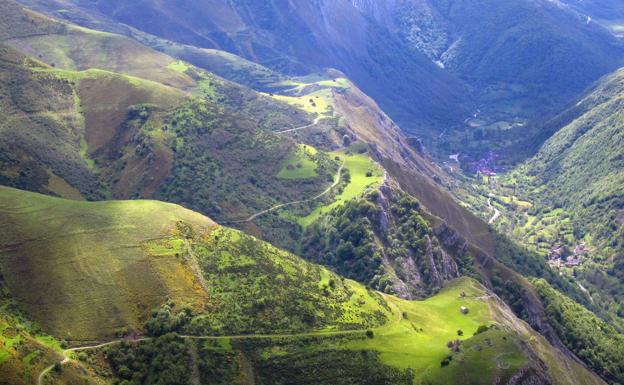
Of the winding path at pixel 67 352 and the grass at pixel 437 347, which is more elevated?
the grass at pixel 437 347

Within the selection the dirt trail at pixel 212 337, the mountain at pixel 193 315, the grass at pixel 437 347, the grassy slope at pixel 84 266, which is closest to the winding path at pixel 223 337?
the dirt trail at pixel 212 337

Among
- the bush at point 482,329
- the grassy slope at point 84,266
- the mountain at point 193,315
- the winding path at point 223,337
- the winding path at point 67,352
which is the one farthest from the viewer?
the bush at point 482,329

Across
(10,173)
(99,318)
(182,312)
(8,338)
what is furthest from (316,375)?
(10,173)

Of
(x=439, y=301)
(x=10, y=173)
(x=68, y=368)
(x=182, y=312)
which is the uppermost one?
(x=439, y=301)

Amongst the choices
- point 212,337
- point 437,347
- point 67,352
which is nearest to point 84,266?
point 67,352

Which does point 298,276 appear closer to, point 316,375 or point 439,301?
point 316,375

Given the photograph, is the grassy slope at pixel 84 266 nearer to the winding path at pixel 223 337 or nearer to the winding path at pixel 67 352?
the winding path at pixel 67 352

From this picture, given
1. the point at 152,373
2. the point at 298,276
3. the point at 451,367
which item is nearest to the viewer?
the point at 152,373

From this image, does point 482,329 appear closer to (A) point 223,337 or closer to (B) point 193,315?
(A) point 223,337
